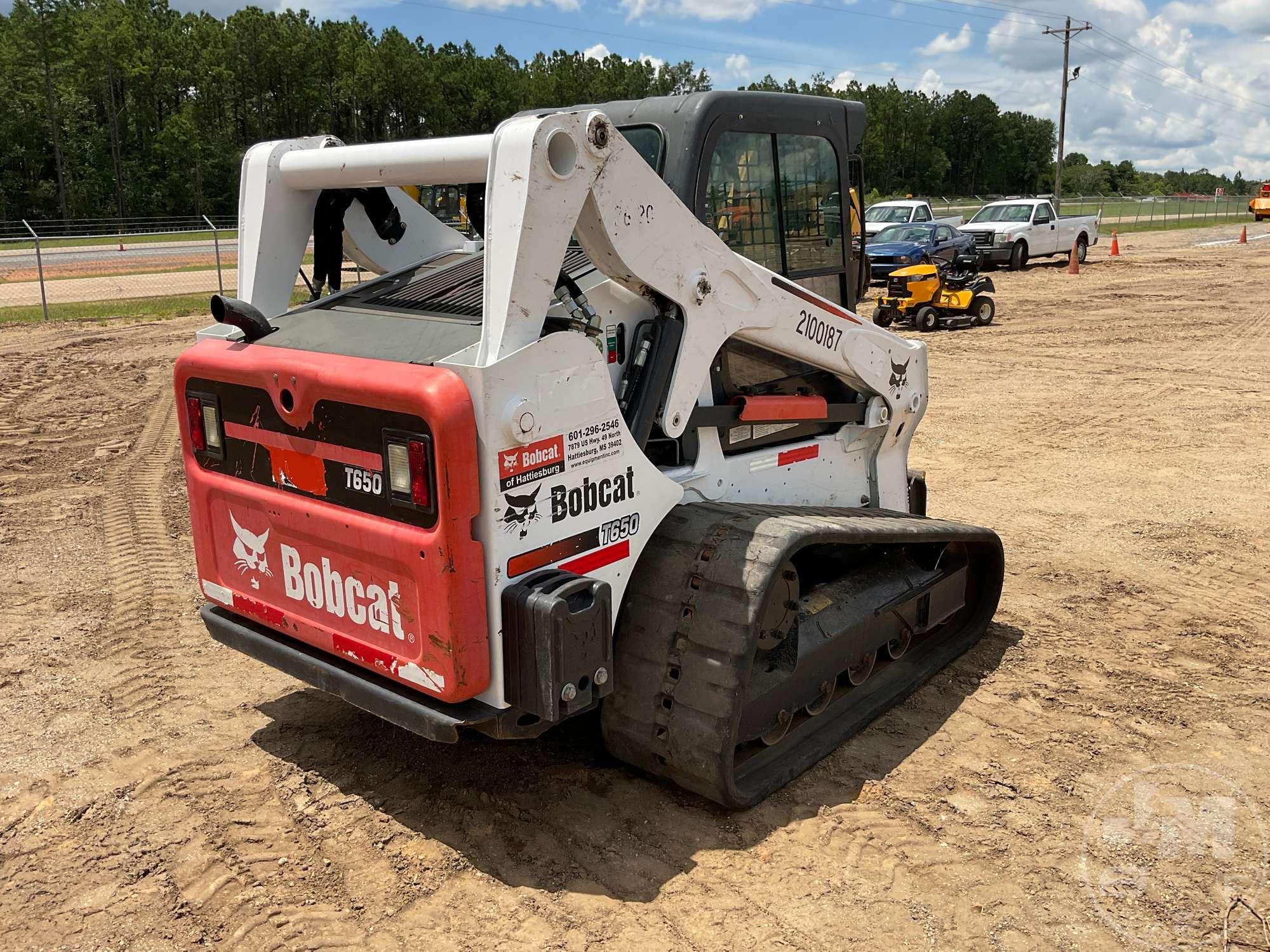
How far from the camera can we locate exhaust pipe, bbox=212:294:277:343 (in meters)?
4.07

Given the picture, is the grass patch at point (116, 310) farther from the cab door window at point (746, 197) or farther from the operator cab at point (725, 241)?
the cab door window at point (746, 197)

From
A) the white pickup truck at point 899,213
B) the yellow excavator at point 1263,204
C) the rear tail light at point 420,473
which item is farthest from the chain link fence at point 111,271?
the yellow excavator at point 1263,204

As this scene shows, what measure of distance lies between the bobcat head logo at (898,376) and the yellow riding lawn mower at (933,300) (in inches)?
465

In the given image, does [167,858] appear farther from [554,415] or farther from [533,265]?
[533,265]

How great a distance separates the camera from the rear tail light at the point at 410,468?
131 inches

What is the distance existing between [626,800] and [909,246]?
18.9 m

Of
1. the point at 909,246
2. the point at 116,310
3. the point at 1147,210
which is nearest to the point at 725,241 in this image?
the point at 116,310

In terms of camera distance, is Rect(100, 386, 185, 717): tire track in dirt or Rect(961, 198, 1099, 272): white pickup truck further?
Rect(961, 198, 1099, 272): white pickup truck

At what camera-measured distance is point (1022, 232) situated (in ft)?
86.0

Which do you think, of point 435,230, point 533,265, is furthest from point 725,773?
point 435,230

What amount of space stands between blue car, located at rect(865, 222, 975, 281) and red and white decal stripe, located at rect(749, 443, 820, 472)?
16154 mm

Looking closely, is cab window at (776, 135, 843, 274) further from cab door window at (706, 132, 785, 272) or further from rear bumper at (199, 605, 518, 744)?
rear bumper at (199, 605, 518, 744)

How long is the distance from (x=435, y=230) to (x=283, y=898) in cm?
295

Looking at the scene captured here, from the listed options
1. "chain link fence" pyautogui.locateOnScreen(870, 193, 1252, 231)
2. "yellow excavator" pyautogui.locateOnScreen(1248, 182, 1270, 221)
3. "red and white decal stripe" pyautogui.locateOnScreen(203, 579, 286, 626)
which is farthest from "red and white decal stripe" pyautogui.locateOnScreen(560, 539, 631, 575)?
"yellow excavator" pyautogui.locateOnScreen(1248, 182, 1270, 221)
